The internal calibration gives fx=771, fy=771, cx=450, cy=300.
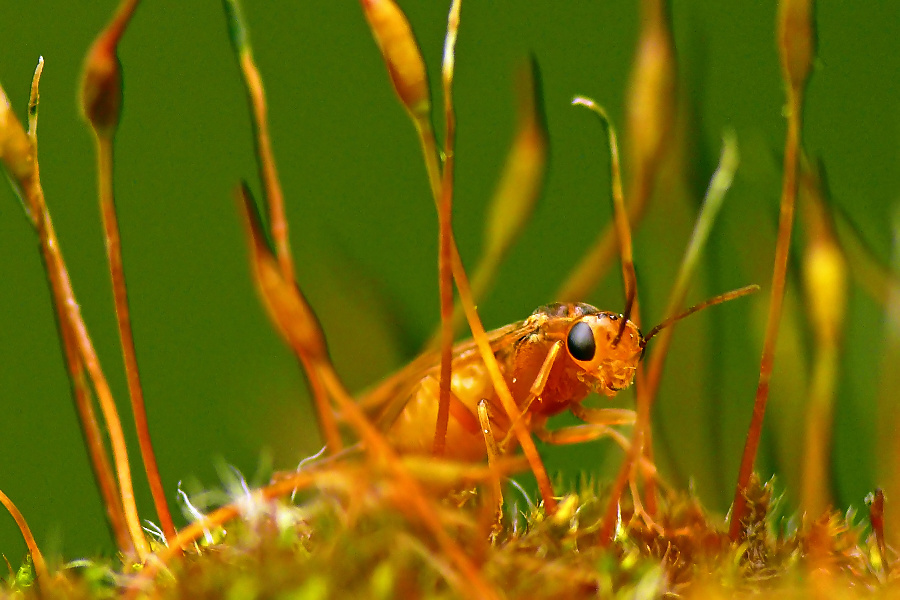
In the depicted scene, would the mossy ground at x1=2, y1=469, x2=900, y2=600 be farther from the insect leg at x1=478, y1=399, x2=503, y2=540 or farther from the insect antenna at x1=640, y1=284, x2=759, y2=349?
the insect antenna at x1=640, y1=284, x2=759, y2=349

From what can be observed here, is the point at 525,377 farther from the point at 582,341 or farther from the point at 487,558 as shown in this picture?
the point at 487,558

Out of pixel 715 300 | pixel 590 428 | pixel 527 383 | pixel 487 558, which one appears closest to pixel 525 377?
pixel 527 383

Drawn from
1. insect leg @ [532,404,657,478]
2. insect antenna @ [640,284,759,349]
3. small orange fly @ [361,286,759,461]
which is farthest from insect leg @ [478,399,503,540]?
insect antenna @ [640,284,759,349]

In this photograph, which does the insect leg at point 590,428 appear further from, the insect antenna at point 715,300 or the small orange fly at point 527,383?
the insect antenna at point 715,300

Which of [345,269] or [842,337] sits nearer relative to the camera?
[842,337]

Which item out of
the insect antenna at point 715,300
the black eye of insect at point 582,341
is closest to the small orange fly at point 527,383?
the black eye of insect at point 582,341

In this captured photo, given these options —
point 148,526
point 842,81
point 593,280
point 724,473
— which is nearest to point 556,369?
point 593,280

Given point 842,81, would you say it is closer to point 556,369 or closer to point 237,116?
point 556,369
